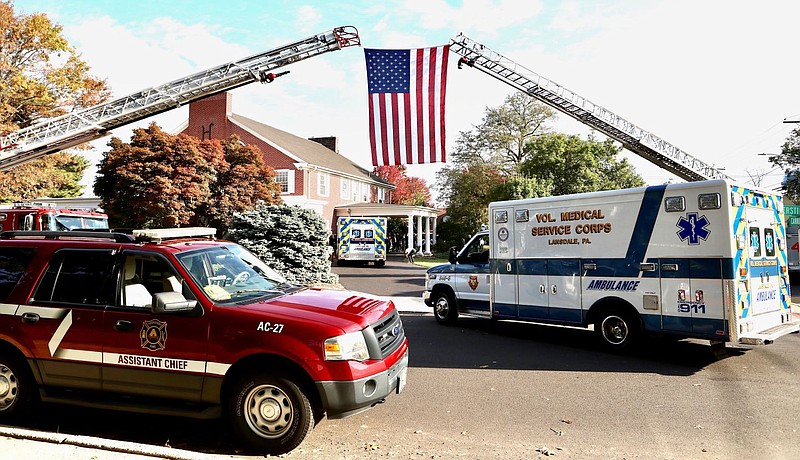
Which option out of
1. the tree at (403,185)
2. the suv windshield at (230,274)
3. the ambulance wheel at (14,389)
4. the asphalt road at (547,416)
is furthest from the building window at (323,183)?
the ambulance wheel at (14,389)

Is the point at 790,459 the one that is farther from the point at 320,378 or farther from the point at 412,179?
the point at 412,179

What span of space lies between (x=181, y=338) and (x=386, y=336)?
181cm

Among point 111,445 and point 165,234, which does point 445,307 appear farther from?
point 111,445

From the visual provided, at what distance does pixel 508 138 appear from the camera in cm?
5206

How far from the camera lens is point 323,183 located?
38531 mm

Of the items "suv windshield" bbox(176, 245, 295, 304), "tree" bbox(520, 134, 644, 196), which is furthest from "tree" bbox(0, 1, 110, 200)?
"tree" bbox(520, 134, 644, 196)

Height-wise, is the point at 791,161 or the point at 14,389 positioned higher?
the point at 791,161

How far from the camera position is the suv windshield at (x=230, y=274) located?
16.4 feet

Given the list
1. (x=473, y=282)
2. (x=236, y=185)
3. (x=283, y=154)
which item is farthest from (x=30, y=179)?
(x=473, y=282)

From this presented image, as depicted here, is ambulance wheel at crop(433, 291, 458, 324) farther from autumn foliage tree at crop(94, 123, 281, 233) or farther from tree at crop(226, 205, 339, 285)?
autumn foliage tree at crop(94, 123, 281, 233)

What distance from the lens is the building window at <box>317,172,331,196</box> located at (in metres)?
37.8

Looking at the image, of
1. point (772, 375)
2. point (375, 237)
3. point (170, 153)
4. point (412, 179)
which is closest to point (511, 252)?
point (772, 375)

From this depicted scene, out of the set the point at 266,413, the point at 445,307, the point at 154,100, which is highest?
the point at 154,100

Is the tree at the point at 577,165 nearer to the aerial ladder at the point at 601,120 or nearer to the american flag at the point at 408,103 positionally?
the aerial ladder at the point at 601,120
